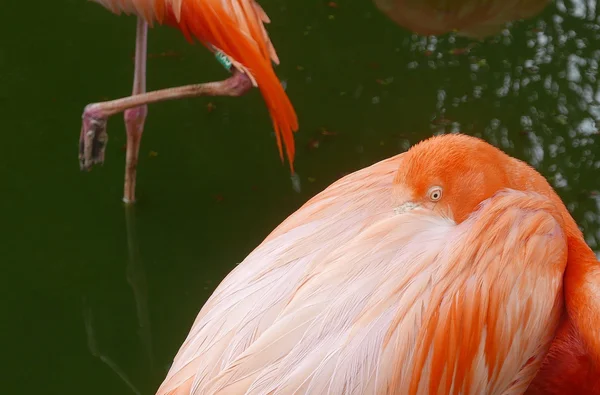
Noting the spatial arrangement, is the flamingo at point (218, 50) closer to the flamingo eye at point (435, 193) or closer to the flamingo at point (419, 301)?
the flamingo at point (419, 301)

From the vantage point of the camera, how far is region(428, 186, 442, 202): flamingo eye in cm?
155

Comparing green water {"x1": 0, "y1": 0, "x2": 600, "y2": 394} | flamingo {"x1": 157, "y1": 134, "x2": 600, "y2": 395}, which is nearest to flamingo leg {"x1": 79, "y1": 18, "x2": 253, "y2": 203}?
green water {"x1": 0, "y1": 0, "x2": 600, "y2": 394}

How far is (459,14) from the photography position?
13.5 feet

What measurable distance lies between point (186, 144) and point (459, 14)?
178cm

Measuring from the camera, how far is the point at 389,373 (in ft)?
4.57

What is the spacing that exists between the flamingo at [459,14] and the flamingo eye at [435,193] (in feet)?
8.56

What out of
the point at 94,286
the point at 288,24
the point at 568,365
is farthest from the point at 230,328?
the point at 288,24

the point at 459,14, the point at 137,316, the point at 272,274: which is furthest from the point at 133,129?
the point at 459,14

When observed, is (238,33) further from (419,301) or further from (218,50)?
(419,301)

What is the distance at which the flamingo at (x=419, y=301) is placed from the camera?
4.58ft

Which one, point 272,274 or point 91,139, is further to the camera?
point 91,139

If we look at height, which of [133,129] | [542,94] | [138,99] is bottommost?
[542,94]

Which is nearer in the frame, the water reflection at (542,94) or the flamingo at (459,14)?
the water reflection at (542,94)

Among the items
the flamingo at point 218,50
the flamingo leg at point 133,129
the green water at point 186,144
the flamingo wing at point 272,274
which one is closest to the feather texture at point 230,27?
the flamingo at point 218,50
